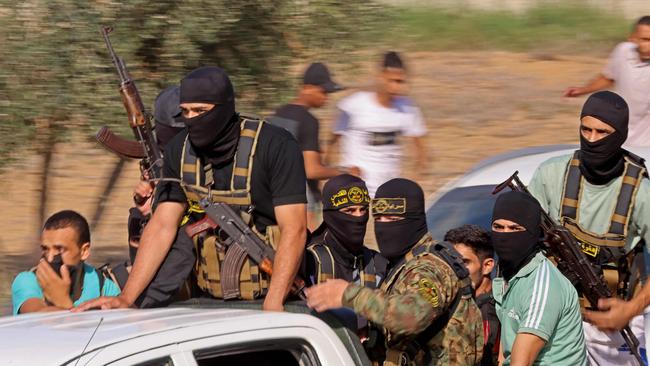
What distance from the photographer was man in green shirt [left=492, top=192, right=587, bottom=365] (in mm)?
4434

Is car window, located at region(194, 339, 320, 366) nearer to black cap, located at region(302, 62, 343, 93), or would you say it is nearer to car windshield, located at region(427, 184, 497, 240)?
car windshield, located at region(427, 184, 497, 240)

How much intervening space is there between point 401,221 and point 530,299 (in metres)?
0.52

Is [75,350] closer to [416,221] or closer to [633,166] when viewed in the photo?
[416,221]

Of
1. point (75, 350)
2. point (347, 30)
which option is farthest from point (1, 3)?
point (75, 350)

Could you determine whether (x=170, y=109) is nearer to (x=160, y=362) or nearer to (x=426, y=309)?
(x=426, y=309)

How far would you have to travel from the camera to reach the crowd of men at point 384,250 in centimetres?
433

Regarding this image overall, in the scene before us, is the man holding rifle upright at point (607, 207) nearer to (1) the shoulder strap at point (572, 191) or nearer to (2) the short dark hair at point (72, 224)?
(1) the shoulder strap at point (572, 191)

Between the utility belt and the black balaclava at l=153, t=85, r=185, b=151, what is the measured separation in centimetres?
295

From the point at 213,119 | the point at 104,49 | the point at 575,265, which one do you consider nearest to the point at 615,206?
the point at 575,265

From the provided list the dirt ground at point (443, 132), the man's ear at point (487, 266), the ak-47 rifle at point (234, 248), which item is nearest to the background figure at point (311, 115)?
the dirt ground at point (443, 132)

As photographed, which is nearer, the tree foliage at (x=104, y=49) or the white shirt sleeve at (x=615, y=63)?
the tree foliage at (x=104, y=49)

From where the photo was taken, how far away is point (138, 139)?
591 cm

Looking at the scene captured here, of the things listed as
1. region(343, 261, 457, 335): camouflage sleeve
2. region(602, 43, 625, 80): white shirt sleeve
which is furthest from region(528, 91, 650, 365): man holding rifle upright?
region(602, 43, 625, 80): white shirt sleeve

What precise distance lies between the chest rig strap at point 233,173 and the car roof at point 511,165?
175 centimetres
